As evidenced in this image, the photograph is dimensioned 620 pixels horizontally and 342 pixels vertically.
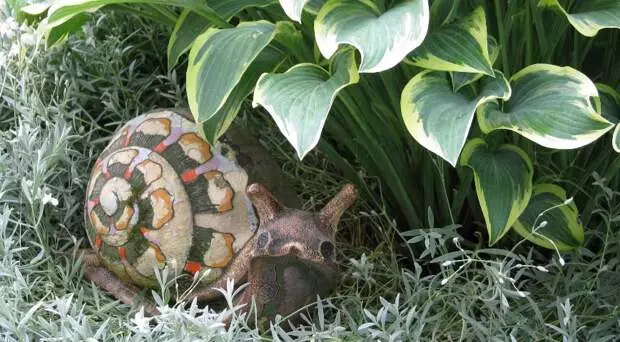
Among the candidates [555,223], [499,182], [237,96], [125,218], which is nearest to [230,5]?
[237,96]

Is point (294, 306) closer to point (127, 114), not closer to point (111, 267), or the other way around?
point (111, 267)

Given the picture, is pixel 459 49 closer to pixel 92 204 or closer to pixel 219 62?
pixel 219 62

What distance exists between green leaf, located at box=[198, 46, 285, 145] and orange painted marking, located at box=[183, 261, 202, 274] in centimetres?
19

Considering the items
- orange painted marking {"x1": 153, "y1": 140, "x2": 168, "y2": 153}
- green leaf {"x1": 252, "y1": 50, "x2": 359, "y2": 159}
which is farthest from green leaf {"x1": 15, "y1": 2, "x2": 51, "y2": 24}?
green leaf {"x1": 252, "y1": 50, "x2": 359, "y2": 159}

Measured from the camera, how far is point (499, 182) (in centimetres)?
126

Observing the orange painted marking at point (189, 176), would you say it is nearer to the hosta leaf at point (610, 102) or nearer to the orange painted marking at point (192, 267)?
the orange painted marking at point (192, 267)

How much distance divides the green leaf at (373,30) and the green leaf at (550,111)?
0.17 m

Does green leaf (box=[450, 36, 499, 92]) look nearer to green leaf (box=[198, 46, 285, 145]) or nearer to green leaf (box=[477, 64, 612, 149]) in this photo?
green leaf (box=[477, 64, 612, 149])

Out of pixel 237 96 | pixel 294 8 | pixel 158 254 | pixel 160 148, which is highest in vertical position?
pixel 294 8

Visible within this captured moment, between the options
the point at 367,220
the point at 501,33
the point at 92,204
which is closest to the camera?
the point at 501,33

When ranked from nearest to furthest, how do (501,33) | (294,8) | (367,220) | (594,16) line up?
(294,8), (594,16), (501,33), (367,220)

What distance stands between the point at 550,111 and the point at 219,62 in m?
0.44

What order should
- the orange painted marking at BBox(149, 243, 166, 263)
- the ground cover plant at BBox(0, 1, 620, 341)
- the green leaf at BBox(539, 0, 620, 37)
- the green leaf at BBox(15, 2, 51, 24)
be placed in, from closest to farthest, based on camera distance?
the green leaf at BBox(539, 0, 620, 37), the ground cover plant at BBox(0, 1, 620, 341), the orange painted marking at BBox(149, 243, 166, 263), the green leaf at BBox(15, 2, 51, 24)

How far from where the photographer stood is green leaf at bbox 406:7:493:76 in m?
1.15
